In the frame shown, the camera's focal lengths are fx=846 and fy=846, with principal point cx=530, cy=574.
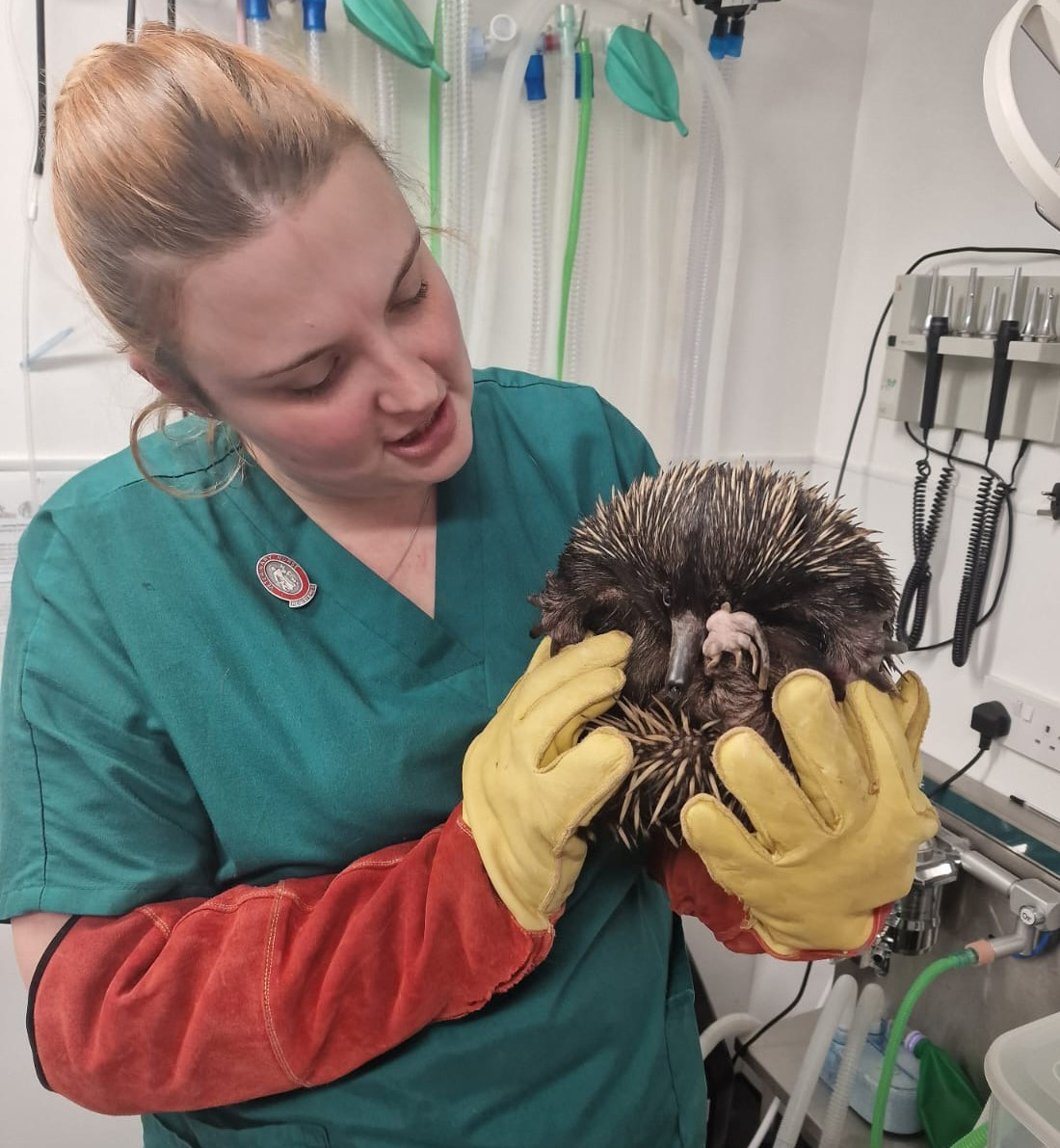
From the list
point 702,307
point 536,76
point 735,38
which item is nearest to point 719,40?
point 735,38

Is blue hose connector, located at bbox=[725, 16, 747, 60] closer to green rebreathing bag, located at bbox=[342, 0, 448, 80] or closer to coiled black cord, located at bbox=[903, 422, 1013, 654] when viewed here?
green rebreathing bag, located at bbox=[342, 0, 448, 80]

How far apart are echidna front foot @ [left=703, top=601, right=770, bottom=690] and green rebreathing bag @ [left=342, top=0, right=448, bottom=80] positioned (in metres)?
1.02

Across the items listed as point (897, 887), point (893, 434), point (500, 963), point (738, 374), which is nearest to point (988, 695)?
point (893, 434)

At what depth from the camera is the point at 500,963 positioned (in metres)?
0.70

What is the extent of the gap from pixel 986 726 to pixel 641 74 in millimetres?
1267

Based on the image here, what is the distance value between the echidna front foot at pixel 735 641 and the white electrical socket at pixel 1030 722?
3.25 ft

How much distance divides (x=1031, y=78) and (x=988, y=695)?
0.99m

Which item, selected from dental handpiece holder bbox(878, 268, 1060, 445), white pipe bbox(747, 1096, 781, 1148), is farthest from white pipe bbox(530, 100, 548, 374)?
white pipe bbox(747, 1096, 781, 1148)

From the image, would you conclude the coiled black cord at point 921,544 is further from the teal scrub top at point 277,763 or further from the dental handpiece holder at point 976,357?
the teal scrub top at point 277,763

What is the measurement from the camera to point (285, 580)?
787 mm

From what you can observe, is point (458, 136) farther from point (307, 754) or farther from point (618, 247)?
point (307, 754)

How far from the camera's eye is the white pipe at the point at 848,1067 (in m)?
1.34

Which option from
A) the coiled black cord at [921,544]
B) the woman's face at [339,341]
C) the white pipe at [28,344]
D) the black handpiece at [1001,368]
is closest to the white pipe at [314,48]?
the white pipe at [28,344]

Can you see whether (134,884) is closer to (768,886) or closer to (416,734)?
(416,734)
